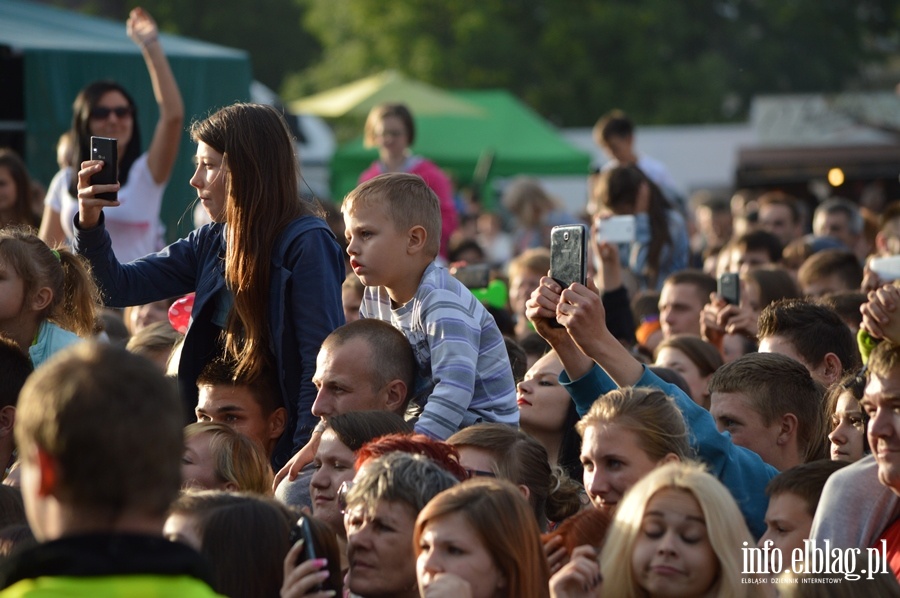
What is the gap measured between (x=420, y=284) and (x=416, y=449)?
99 centimetres

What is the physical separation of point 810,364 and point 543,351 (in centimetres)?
136

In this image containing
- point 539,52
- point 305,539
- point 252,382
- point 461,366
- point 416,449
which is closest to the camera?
point 305,539

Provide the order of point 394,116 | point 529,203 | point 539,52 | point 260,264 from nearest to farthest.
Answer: point 260,264 → point 394,116 → point 529,203 → point 539,52

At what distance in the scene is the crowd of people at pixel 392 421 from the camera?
242cm

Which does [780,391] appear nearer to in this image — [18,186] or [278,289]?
[278,289]

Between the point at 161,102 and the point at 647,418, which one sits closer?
the point at 647,418

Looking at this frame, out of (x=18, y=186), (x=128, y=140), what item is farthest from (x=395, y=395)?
(x=18, y=186)

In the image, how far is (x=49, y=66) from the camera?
32.1ft

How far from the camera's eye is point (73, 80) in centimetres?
997

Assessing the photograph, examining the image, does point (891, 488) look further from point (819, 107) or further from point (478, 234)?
point (819, 107)

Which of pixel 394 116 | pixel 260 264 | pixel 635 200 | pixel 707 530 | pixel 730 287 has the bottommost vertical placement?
pixel 707 530

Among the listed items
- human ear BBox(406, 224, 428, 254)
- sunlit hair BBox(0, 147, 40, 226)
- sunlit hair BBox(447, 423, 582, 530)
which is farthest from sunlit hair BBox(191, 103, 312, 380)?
sunlit hair BBox(0, 147, 40, 226)

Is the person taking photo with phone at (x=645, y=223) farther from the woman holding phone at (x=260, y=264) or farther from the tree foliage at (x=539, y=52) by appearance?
the tree foliage at (x=539, y=52)

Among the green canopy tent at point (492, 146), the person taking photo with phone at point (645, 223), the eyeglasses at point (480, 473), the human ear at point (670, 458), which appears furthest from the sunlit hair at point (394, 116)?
the green canopy tent at point (492, 146)
